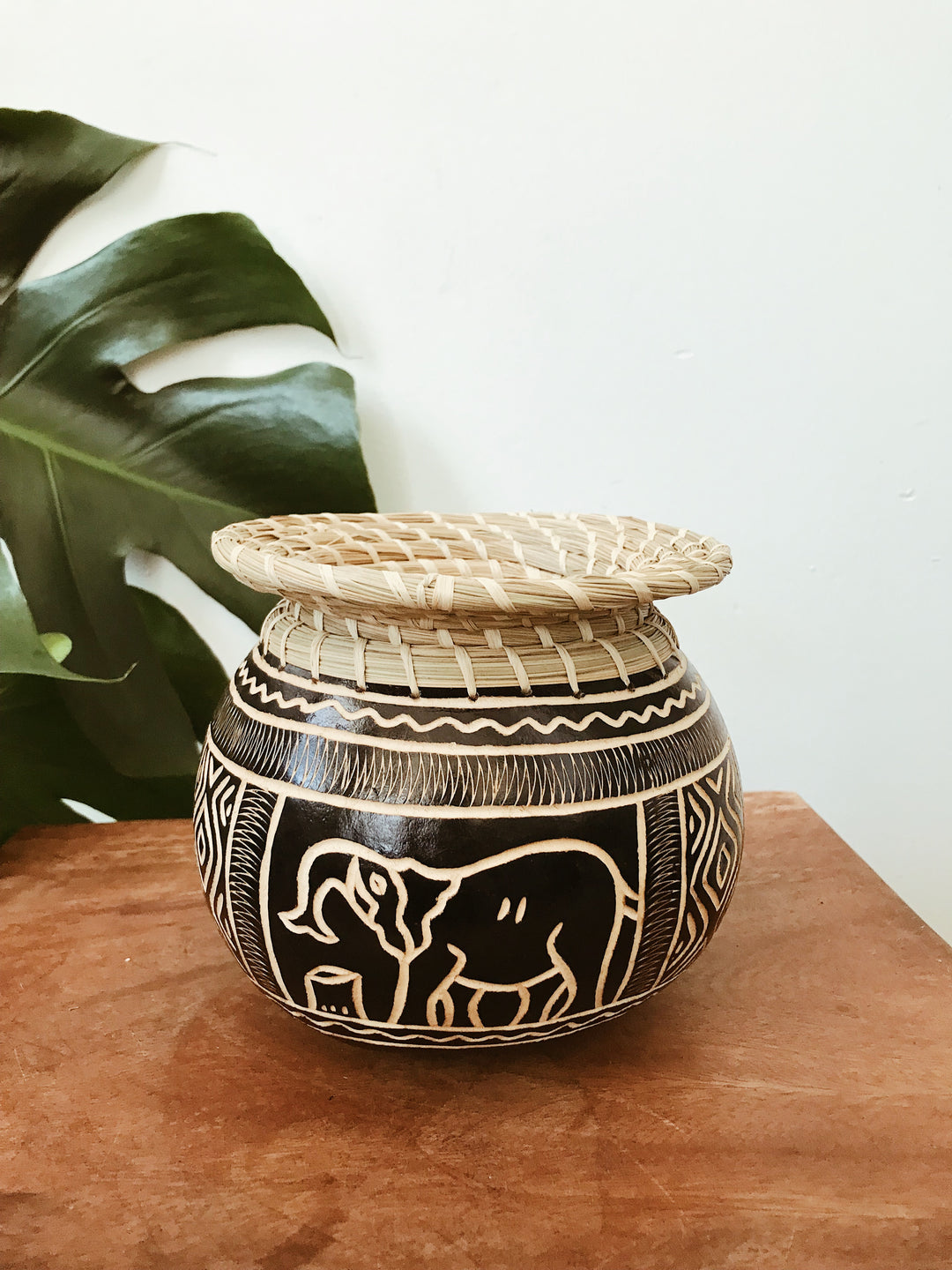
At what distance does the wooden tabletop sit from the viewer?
488 mm

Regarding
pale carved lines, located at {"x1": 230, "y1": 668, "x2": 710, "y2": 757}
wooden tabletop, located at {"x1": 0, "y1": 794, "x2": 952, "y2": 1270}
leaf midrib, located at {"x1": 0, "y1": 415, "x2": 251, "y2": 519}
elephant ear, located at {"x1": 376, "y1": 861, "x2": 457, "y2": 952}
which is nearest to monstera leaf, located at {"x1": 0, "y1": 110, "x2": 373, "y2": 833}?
leaf midrib, located at {"x1": 0, "y1": 415, "x2": 251, "y2": 519}

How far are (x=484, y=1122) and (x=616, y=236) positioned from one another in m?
0.87

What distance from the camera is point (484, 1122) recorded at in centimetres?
58

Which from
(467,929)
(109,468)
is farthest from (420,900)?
(109,468)

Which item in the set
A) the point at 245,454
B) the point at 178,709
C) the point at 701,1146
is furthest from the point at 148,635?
the point at 701,1146

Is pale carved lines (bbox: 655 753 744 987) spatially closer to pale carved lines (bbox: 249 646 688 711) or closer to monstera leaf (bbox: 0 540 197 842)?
pale carved lines (bbox: 249 646 688 711)

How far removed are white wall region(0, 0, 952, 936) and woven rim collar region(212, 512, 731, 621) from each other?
1.01 feet

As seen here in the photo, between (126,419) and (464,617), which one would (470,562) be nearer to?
(464,617)

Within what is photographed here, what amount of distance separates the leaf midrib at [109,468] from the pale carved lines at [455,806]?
0.54 meters

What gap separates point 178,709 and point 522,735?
664 millimetres

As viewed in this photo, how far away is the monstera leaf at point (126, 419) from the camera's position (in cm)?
99

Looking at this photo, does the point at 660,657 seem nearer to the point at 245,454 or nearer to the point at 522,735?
the point at 522,735

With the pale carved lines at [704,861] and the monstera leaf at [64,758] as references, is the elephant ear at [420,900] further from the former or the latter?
the monstera leaf at [64,758]

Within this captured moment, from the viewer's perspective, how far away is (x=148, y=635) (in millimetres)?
1080
